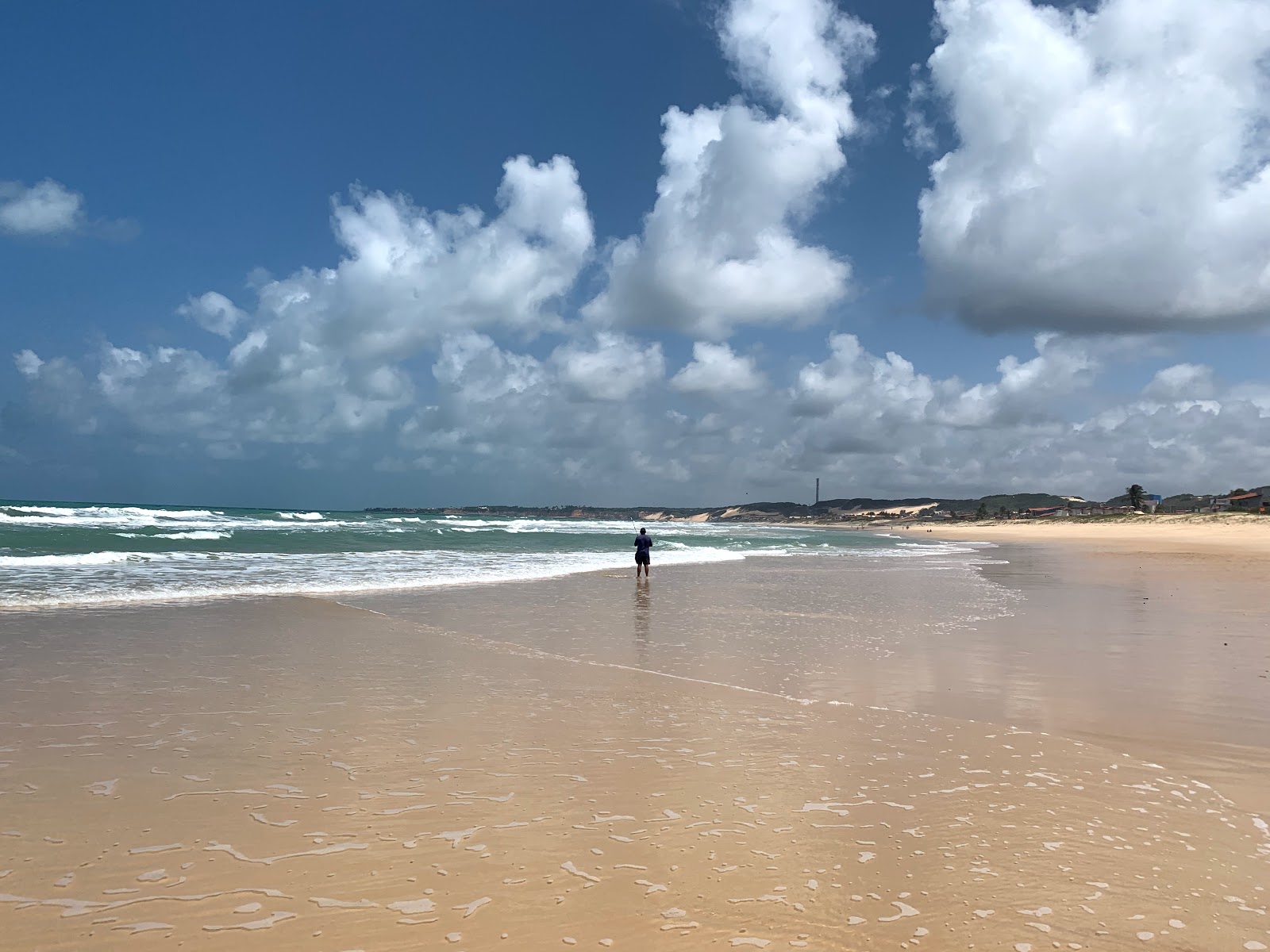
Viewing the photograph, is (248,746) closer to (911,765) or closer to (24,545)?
(911,765)

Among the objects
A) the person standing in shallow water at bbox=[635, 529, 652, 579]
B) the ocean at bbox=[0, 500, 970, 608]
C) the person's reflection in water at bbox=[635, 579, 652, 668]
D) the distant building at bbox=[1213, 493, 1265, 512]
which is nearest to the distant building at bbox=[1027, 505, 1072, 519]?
the distant building at bbox=[1213, 493, 1265, 512]

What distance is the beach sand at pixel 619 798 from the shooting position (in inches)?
141

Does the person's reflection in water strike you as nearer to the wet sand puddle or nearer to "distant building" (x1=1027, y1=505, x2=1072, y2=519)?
the wet sand puddle

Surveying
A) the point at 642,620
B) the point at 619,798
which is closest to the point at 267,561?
the point at 642,620

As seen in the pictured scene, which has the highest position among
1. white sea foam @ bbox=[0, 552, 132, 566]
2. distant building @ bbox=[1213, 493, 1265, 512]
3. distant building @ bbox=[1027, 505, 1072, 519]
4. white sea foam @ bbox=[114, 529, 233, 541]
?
distant building @ bbox=[1213, 493, 1265, 512]

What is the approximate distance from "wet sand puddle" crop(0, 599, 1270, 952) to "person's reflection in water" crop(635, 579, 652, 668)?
2.71 meters

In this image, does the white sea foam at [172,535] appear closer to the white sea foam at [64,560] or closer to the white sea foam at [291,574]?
the white sea foam at [291,574]

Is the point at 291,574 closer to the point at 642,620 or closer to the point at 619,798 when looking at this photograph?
the point at 642,620

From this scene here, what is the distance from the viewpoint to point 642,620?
14391 mm

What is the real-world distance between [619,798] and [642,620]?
9314mm

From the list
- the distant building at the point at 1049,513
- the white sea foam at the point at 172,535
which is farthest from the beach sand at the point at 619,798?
the distant building at the point at 1049,513

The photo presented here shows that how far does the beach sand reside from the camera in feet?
11.8

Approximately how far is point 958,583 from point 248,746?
20.8m

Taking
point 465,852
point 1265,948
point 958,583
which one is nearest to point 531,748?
point 465,852
